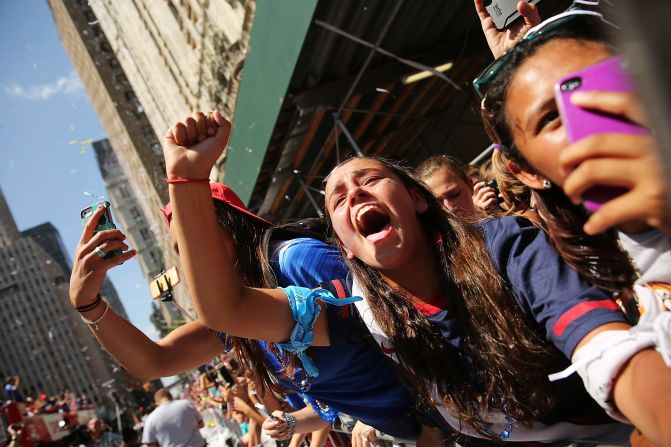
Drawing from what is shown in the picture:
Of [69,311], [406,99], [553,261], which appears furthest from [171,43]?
[69,311]

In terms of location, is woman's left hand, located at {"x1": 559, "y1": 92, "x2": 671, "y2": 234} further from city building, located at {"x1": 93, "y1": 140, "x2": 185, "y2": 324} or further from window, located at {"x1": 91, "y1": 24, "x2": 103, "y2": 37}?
city building, located at {"x1": 93, "y1": 140, "x2": 185, "y2": 324}

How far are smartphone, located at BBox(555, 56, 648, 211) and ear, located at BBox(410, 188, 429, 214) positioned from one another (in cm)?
108

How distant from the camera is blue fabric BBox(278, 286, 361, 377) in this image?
5.51ft

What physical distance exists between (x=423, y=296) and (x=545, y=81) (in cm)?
81

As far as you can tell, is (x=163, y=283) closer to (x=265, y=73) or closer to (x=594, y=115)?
(x=265, y=73)

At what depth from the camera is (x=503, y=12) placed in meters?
1.93

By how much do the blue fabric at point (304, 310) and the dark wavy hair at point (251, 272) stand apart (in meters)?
0.33

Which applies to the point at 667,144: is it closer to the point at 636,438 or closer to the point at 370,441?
the point at 636,438

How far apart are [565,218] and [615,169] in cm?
59

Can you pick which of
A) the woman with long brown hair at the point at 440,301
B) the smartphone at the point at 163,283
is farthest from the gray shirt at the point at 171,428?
the woman with long brown hair at the point at 440,301

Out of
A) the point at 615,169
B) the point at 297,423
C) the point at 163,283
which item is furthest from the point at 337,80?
the point at 615,169

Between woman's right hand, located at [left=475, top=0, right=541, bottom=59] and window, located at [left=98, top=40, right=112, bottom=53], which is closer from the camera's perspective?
woman's right hand, located at [left=475, top=0, right=541, bottom=59]

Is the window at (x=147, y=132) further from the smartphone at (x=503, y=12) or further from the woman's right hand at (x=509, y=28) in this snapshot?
the smartphone at (x=503, y=12)

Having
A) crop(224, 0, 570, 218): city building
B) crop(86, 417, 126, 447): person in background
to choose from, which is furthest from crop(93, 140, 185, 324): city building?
crop(224, 0, 570, 218): city building
